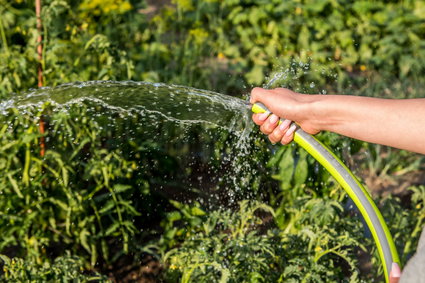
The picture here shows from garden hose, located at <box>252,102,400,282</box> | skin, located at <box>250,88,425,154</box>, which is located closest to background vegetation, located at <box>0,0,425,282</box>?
garden hose, located at <box>252,102,400,282</box>

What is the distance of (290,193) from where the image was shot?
8.77 feet

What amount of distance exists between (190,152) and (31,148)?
922 mm

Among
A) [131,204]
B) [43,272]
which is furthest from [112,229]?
[43,272]

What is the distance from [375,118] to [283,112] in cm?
26

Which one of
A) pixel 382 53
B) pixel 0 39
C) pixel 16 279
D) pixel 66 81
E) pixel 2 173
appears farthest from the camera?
pixel 382 53

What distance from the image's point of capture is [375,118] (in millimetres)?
1376

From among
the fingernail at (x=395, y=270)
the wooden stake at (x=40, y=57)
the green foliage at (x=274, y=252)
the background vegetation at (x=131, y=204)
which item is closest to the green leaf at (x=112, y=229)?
the background vegetation at (x=131, y=204)

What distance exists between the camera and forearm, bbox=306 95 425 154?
130 centimetres

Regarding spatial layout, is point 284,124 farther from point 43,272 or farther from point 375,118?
point 43,272

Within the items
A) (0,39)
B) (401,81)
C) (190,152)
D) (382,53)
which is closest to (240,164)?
(190,152)

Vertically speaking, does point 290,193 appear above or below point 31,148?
below

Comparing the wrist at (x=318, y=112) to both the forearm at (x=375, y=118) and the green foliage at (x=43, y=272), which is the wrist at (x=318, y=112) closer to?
the forearm at (x=375, y=118)

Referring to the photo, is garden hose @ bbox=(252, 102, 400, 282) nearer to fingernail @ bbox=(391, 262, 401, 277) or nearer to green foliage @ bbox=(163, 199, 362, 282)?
fingernail @ bbox=(391, 262, 401, 277)

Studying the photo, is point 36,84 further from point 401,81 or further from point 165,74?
point 401,81
